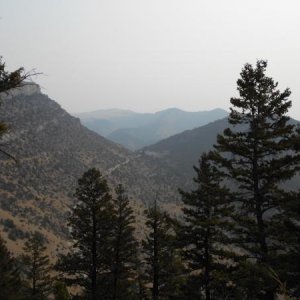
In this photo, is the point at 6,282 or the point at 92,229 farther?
the point at 6,282

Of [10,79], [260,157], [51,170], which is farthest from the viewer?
[51,170]

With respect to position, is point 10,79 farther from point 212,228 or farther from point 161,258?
point 161,258

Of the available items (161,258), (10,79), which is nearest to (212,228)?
(161,258)

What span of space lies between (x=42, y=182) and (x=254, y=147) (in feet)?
347

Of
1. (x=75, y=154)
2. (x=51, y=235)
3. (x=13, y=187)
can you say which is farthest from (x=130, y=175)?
(x=51, y=235)

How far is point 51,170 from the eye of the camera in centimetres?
12662

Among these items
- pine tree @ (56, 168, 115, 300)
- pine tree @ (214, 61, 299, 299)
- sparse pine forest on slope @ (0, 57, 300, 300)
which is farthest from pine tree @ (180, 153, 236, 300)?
pine tree @ (56, 168, 115, 300)

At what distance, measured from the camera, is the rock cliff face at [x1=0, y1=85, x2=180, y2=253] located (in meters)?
94.1

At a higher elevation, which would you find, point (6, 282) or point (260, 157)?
point (260, 157)

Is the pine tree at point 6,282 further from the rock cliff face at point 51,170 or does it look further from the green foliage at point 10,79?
the rock cliff face at point 51,170

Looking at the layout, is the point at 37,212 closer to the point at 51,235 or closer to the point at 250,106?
the point at 51,235

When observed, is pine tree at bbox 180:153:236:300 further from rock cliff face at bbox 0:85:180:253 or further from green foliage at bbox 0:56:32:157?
rock cliff face at bbox 0:85:180:253

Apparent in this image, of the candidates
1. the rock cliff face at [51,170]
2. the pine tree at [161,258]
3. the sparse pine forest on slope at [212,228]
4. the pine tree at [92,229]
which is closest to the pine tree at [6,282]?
the sparse pine forest on slope at [212,228]

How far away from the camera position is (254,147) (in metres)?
18.3
